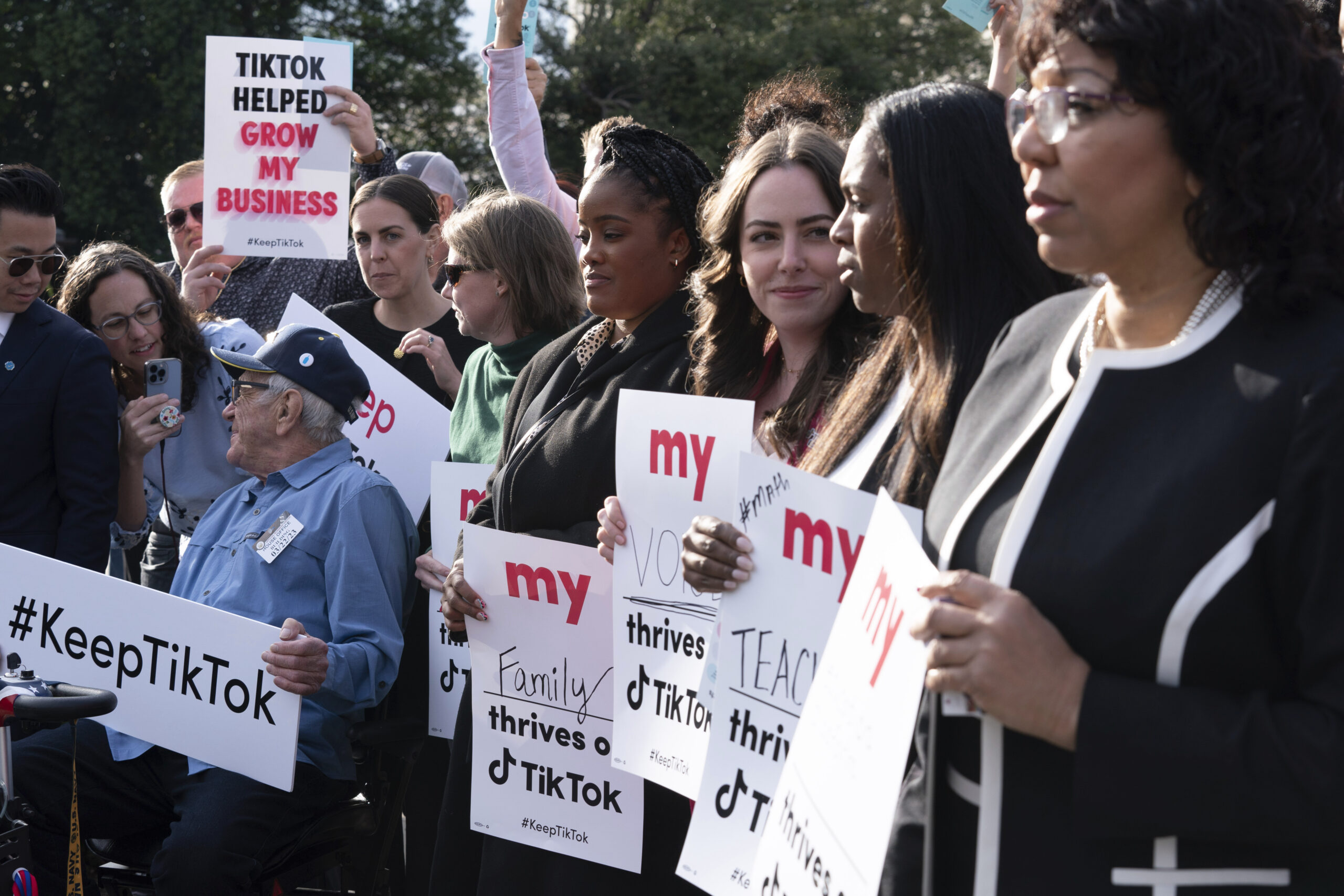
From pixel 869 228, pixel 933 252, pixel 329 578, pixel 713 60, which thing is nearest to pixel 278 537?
pixel 329 578

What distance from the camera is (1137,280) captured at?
150 centimetres

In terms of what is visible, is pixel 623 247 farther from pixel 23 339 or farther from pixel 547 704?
pixel 23 339

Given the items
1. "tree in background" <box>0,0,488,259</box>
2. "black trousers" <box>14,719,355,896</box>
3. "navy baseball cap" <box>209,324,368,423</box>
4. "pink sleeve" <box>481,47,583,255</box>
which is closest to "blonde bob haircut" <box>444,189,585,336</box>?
"navy baseball cap" <box>209,324,368,423</box>

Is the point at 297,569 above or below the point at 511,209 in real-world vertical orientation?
below

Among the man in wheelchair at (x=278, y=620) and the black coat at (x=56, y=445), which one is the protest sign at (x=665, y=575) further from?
the black coat at (x=56, y=445)

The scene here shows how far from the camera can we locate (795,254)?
2.51m

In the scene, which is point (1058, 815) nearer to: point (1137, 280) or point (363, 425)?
point (1137, 280)

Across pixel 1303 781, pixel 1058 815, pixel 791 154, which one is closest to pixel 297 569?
pixel 791 154

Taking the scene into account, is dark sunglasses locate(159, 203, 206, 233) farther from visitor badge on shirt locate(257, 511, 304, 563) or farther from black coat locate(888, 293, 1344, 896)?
black coat locate(888, 293, 1344, 896)

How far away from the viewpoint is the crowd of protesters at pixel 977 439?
1343mm

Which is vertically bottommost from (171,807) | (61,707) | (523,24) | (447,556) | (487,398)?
(171,807)

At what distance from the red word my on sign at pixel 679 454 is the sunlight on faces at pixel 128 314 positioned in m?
2.70

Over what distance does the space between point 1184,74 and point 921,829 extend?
976 millimetres

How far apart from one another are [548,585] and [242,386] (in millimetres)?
1528
